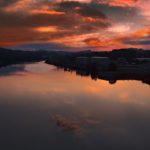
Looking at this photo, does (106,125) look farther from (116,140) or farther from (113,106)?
(113,106)

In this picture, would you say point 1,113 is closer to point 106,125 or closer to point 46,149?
point 106,125

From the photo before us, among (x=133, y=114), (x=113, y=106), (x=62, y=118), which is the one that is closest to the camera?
(x=62, y=118)

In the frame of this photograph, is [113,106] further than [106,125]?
Yes

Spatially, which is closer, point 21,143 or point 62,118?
point 21,143

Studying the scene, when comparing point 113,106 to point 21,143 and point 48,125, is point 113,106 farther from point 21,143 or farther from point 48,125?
point 21,143

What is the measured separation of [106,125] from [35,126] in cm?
457

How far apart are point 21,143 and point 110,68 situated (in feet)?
189

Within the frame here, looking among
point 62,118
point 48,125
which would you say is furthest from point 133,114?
point 48,125

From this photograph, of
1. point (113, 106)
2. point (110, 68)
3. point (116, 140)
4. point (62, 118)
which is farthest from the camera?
point (110, 68)

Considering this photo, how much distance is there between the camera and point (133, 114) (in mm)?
26797

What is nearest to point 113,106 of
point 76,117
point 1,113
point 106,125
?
point 76,117

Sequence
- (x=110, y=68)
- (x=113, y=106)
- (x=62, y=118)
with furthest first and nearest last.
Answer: (x=110, y=68), (x=113, y=106), (x=62, y=118)

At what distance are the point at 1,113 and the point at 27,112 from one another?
1.93 m

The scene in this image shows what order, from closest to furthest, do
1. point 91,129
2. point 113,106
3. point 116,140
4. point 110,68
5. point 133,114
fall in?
point 116,140 < point 91,129 < point 133,114 < point 113,106 < point 110,68
